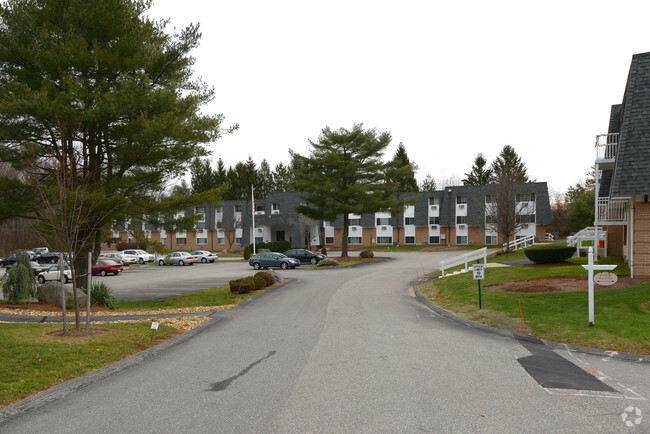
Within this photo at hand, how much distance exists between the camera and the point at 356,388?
6.81 meters

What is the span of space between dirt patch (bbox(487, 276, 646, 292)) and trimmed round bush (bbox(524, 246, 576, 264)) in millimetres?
5313

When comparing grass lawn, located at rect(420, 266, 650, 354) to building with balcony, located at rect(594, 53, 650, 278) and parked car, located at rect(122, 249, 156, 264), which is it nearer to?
building with balcony, located at rect(594, 53, 650, 278)

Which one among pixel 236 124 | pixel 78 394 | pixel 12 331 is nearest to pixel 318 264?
pixel 236 124

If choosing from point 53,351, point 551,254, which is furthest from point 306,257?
point 53,351

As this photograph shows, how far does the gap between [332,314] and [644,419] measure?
30.9 ft

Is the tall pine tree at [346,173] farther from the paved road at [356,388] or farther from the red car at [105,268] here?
the paved road at [356,388]

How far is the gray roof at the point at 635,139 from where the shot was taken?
1688 cm

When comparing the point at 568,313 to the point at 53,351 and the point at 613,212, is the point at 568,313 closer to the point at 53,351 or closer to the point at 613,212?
the point at 613,212

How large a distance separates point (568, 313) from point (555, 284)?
5172 millimetres

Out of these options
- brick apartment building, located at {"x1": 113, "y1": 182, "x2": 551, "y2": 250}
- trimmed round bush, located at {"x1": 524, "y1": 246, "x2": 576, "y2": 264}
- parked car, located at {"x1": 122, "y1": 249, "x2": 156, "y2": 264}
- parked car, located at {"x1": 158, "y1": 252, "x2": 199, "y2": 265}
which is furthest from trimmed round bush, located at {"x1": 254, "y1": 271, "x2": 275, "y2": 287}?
brick apartment building, located at {"x1": 113, "y1": 182, "x2": 551, "y2": 250}

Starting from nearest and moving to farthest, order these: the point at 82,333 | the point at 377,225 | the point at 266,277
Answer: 1. the point at 82,333
2. the point at 266,277
3. the point at 377,225

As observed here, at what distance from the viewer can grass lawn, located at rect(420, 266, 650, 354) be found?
9781 mm

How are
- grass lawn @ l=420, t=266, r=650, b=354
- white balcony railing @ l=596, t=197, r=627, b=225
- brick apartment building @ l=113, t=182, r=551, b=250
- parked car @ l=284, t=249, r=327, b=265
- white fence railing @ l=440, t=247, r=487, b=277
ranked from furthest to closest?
brick apartment building @ l=113, t=182, r=551, b=250 < parked car @ l=284, t=249, r=327, b=265 < white fence railing @ l=440, t=247, r=487, b=277 < white balcony railing @ l=596, t=197, r=627, b=225 < grass lawn @ l=420, t=266, r=650, b=354

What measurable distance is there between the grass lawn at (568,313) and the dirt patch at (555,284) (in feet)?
1.98
